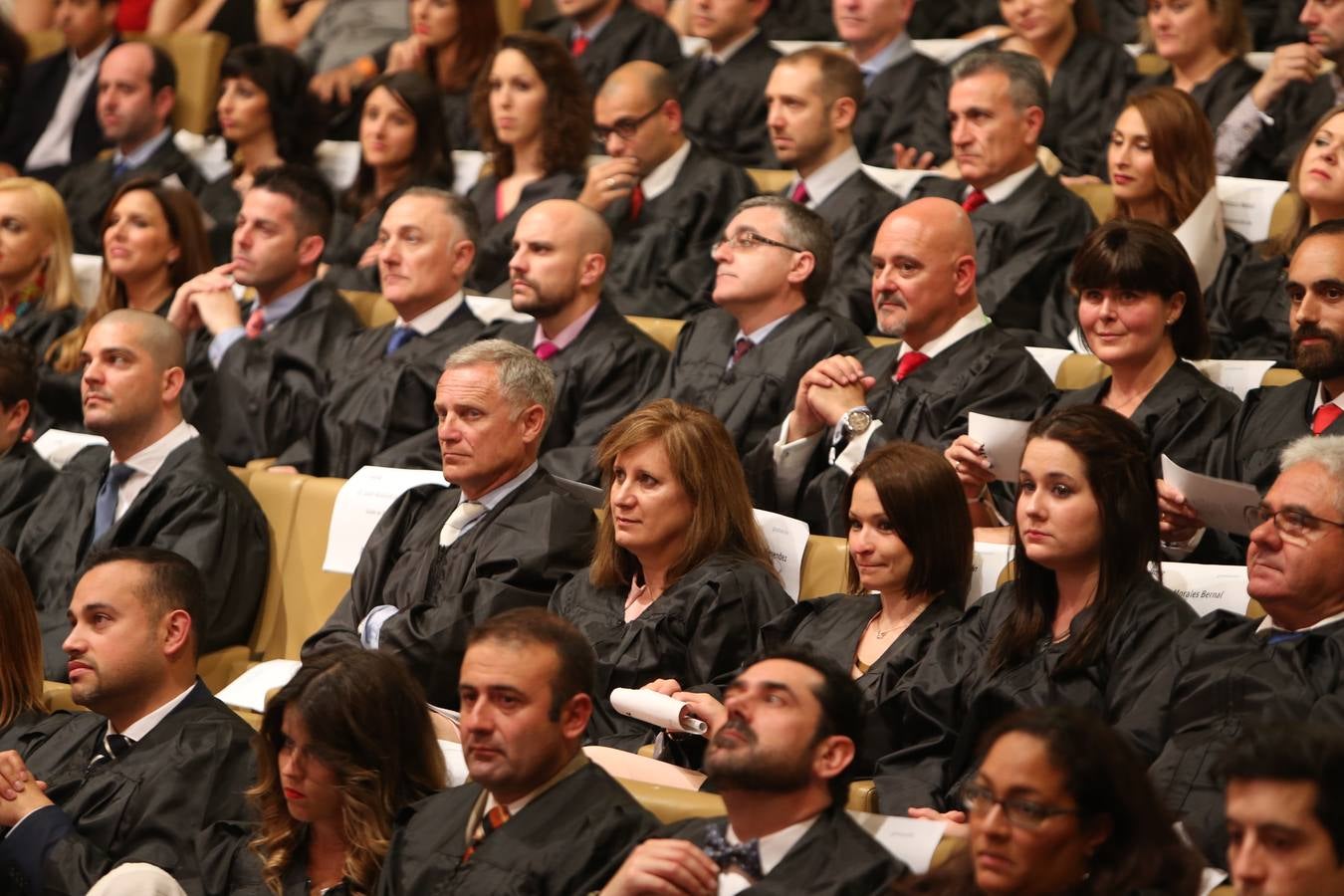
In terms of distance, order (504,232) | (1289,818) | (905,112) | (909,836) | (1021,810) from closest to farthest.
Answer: (1289,818) → (1021,810) → (909,836) → (504,232) → (905,112)

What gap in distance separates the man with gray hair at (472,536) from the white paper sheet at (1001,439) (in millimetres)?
857

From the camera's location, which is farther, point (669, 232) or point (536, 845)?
point (669, 232)

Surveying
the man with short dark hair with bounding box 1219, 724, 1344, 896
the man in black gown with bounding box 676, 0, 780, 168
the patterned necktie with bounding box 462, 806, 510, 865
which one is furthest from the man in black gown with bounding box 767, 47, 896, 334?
the man with short dark hair with bounding box 1219, 724, 1344, 896

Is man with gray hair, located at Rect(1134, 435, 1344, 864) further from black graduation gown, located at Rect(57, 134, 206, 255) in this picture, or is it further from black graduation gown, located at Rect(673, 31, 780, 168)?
black graduation gown, located at Rect(57, 134, 206, 255)

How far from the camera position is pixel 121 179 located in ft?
23.4

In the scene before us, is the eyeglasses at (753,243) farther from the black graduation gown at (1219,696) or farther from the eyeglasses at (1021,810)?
the eyeglasses at (1021,810)

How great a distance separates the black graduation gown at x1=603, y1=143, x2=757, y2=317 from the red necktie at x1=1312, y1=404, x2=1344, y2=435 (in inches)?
89.8

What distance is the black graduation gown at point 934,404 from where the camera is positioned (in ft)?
14.3

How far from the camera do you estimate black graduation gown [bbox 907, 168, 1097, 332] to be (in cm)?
520

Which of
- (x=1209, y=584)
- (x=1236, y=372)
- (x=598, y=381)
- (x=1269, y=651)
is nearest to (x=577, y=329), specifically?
(x=598, y=381)

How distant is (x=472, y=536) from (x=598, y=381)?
0.85 m

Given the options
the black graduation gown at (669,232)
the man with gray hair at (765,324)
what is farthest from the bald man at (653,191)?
the man with gray hair at (765,324)

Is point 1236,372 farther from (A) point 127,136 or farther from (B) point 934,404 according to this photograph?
(A) point 127,136

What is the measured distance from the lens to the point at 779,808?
9.61 feet
